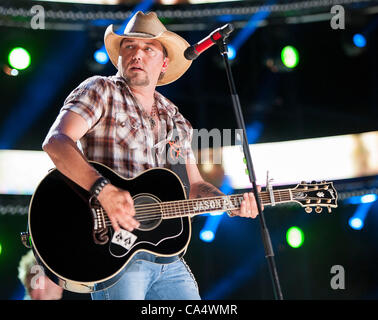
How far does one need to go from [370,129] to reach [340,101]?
47cm

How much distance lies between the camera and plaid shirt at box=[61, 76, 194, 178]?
2.59 meters

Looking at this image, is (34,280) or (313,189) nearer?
(313,189)

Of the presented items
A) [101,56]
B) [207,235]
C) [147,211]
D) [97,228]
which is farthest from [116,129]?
[207,235]

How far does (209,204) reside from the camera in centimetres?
269

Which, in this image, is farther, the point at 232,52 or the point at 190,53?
the point at 232,52

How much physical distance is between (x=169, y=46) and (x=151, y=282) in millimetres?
Answer: 1533

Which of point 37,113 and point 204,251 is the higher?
point 37,113

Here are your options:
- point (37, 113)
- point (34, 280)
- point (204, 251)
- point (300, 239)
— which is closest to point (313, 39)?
point (300, 239)

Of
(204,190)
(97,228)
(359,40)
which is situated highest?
(359,40)

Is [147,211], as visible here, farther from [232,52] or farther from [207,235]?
[232,52]

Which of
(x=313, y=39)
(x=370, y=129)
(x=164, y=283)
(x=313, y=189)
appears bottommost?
(x=164, y=283)

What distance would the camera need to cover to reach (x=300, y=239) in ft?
A: 18.5

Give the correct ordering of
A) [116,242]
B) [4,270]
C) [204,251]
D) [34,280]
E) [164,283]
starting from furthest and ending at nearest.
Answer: [204,251], [4,270], [34,280], [164,283], [116,242]

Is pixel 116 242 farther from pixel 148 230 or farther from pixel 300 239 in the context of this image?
pixel 300 239
